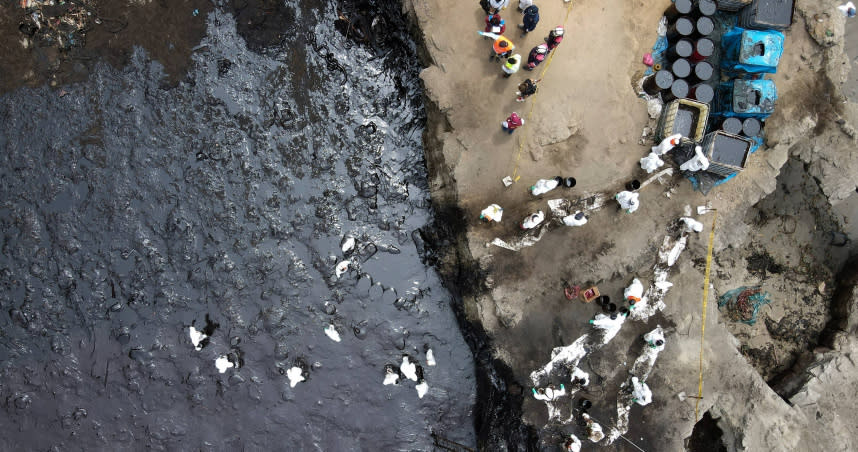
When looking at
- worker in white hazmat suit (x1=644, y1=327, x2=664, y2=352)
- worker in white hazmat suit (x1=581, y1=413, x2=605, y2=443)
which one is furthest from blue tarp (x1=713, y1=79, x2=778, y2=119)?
worker in white hazmat suit (x1=581, y1=413, x2=605, y2=443)

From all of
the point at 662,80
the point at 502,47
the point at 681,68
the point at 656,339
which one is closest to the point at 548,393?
the point at 656,339

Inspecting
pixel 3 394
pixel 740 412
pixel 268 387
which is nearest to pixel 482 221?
pixel 268 387

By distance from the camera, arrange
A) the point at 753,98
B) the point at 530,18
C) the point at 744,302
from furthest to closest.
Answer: the point at 744,302
the point at 753,98
the point at 530,18

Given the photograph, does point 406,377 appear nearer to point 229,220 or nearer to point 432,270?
point 432,270

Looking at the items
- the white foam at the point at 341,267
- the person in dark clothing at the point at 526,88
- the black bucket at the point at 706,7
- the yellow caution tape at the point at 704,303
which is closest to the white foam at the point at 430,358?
the white foam at the point at 341,267

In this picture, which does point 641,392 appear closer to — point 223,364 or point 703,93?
point 703,93

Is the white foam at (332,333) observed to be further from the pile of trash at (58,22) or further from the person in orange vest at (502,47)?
the pile of trash at (58,22)
